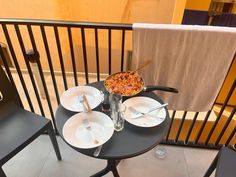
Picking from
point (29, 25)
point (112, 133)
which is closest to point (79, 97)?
point (112, 133)

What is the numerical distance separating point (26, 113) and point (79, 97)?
428mm

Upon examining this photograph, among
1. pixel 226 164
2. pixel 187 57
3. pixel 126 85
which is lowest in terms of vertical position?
pixel 226 164

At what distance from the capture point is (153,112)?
1.05 meters

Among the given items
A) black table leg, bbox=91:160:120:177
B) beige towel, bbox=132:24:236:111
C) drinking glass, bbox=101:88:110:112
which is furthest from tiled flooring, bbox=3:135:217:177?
drinking glass, bbox=101:88:110:112

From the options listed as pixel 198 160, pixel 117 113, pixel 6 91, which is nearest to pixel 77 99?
pixel 117 113

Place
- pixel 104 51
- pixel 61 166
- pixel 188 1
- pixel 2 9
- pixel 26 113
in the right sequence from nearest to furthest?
pixel 26 113
pixel 61 166
pixel 188 1
pixel 2 9
pixel 104 51

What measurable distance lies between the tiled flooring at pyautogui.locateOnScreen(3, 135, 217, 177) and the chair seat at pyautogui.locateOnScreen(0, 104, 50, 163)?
479 millimetres

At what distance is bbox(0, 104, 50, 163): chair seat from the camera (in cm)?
108

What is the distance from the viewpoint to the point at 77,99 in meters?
1.12

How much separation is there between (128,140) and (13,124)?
77 cm

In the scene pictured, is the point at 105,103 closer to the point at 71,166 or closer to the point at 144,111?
the point at 144,111

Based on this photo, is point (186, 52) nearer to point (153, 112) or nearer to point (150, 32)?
point (150, 32)

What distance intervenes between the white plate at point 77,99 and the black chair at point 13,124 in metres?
0.26

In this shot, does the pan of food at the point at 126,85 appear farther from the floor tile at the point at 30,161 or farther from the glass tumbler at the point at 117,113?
the floor tile at the point at 30,161
